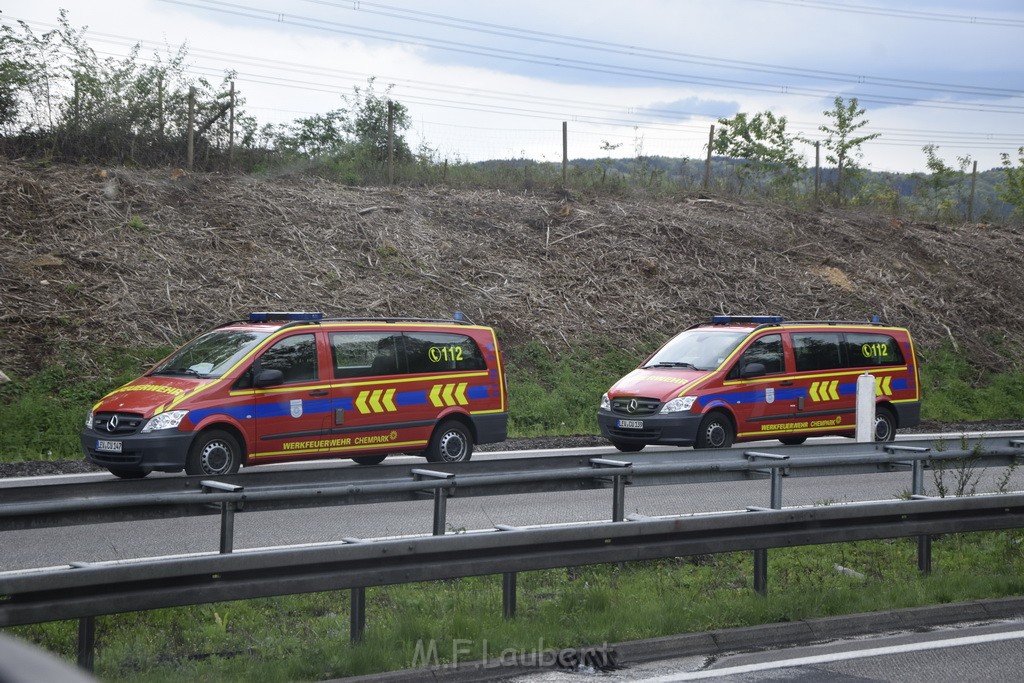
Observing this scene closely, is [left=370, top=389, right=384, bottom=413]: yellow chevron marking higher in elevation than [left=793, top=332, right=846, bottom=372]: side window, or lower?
lower

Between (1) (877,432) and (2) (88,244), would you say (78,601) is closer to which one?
(1) (877,432)

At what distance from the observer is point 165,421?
12586mm

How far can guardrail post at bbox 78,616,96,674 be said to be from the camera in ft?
18.0

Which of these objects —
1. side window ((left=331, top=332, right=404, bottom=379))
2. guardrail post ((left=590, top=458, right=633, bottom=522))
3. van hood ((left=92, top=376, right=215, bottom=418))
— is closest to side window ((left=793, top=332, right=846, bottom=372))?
side window ((left=331, top=332, right=404, bottom=379))

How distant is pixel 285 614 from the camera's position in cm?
729

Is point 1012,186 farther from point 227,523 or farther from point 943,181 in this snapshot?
point 227,523

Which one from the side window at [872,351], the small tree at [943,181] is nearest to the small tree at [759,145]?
the small tree at [943,181]

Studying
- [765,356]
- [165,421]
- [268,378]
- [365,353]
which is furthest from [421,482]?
[765,356]

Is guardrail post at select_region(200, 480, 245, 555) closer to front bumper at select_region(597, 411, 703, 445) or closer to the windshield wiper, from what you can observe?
front bumper at select_region(597, 411, 703, 445)

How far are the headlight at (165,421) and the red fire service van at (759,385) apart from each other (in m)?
6.63

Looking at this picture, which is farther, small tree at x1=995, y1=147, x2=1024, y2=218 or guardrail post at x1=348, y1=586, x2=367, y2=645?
small tree at x1=995, y1=147, x2=1024, y2=218

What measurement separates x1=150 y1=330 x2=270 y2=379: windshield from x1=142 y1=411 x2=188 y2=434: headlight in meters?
0.75

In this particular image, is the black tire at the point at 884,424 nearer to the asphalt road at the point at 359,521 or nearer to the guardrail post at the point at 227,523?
the asphalt road at the point at 359,521

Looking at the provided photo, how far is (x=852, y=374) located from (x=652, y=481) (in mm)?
11273
